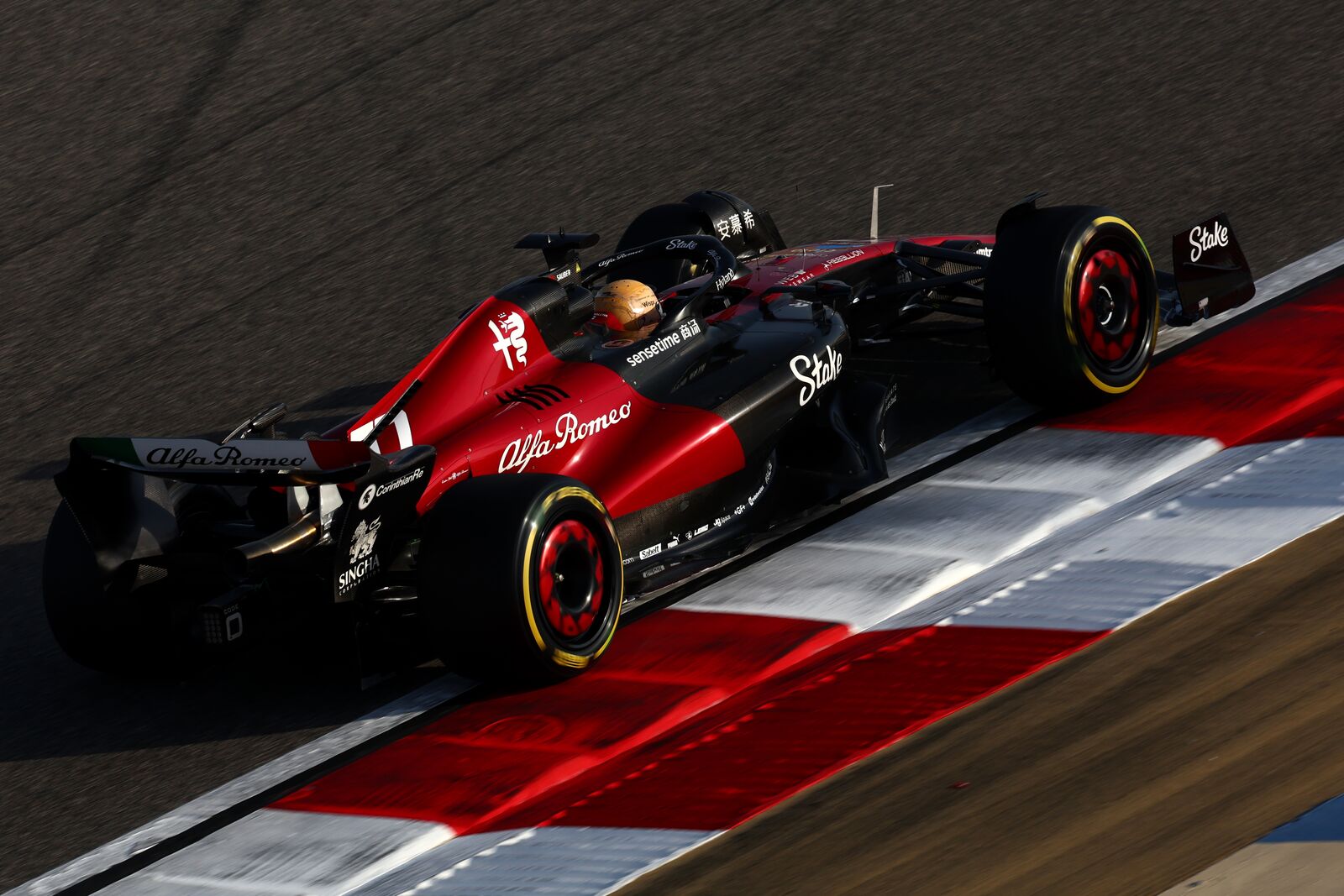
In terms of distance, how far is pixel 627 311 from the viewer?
7078 millimetres

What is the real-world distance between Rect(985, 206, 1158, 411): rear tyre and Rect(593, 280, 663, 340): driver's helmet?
1340mm

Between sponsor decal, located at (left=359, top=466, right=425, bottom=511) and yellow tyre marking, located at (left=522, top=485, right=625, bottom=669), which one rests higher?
sponsor decal, located at (left=359, top=466, right=425, bottom=511)

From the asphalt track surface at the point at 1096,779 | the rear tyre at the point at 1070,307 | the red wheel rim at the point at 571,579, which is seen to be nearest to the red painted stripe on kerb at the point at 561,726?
the red wheel rim at the point at 571,579

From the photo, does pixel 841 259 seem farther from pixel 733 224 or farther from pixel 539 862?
pixel 539 862

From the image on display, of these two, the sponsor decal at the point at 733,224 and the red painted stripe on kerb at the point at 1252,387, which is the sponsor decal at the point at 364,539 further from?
the sponsor decal at the point at 733,224

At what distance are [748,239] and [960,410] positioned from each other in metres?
1.57

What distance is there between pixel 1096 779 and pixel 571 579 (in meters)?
1.86

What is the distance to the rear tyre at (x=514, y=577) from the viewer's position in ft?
18.5

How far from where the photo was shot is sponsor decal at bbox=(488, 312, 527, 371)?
6.62 meters

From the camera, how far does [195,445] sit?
5.77m

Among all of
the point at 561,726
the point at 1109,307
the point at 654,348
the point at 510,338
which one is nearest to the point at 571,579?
the point at 561,726

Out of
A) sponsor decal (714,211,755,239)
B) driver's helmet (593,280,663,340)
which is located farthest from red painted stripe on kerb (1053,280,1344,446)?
sponsor decal (714,211,755,239)

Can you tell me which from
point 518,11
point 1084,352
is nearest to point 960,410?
point 1084,352

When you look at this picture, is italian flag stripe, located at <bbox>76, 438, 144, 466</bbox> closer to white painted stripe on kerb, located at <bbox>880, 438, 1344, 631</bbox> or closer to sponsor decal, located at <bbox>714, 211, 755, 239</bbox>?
white painted stripe on kerb, located at <bbox>880, 438, 1344, 631</bbox>
